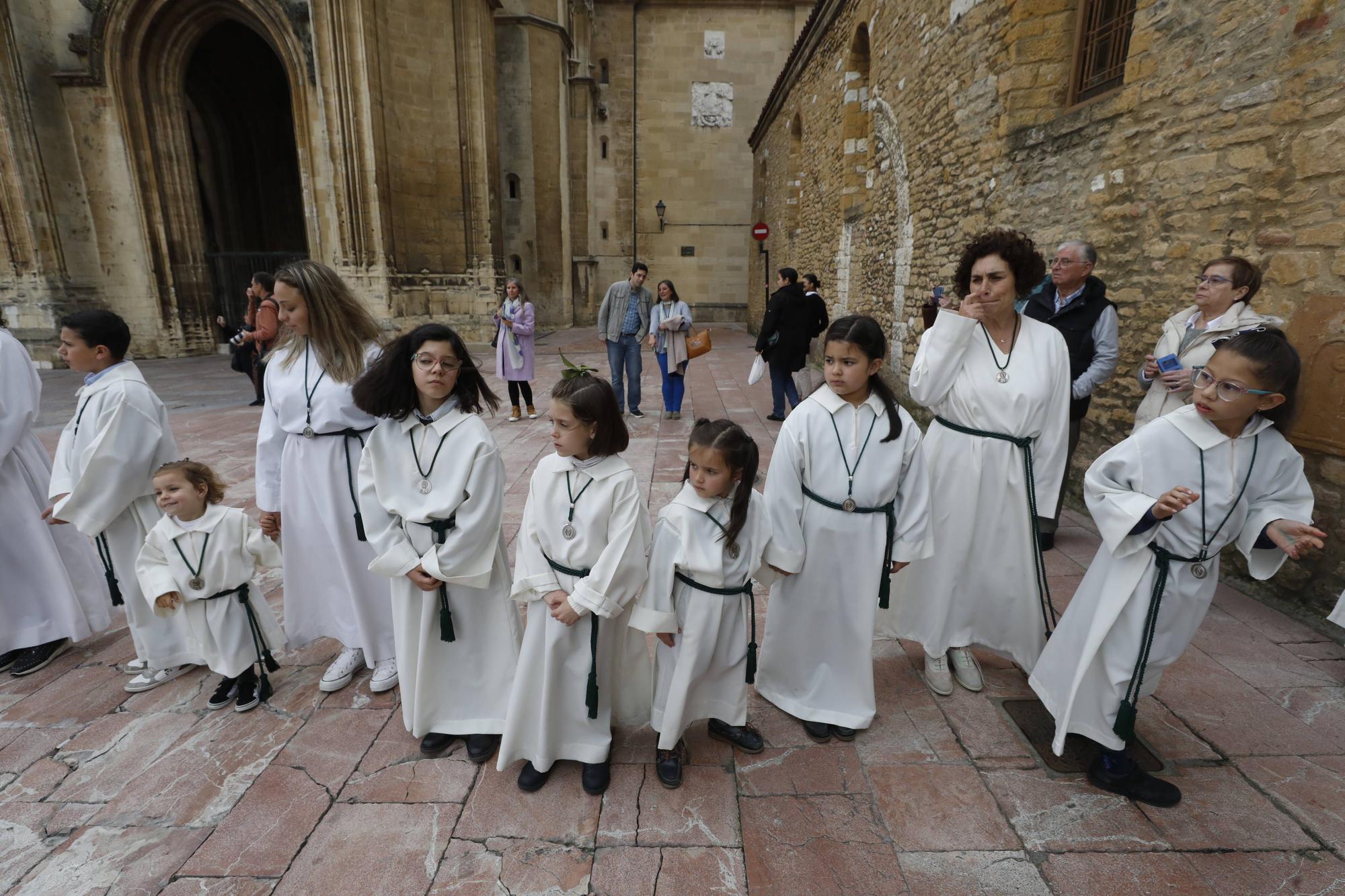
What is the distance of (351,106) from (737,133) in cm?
1369

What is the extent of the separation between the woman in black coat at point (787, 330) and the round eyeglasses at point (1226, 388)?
18.1ft

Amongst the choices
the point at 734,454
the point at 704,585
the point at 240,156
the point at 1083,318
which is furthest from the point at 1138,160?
the point at 240,156

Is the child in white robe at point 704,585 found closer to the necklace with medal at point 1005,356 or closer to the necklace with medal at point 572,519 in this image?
the necklace with medal at point 572,519

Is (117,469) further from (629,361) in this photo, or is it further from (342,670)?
(629,361)

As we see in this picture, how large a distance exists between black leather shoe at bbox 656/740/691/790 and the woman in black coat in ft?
18.4

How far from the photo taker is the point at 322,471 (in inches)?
102

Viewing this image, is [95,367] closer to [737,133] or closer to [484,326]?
[484,326]

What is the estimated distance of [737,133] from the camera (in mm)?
22031

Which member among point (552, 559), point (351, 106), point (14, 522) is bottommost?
point (14, 522)

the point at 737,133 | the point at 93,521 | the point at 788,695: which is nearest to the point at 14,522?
the point at 93,521

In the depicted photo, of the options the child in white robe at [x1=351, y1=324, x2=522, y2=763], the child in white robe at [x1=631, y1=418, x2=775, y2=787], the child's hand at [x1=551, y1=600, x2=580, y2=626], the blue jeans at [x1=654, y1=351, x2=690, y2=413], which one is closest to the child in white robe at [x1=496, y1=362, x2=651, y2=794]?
the child's hand at [x1=551, y1=600, x2=580, y2=626]

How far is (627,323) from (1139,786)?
6.51 m

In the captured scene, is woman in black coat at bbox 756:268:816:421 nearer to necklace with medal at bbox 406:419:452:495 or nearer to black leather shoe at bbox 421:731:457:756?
necklace with medal at bbox 406:419:452:495

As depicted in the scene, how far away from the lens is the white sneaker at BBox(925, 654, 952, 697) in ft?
8.92
